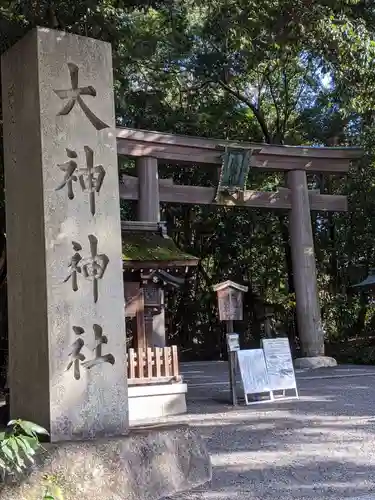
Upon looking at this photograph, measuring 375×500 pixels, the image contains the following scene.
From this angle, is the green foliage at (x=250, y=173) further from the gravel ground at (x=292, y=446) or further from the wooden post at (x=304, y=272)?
the gravel ground at (x=292, y=446)

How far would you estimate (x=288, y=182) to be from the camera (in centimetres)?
1347

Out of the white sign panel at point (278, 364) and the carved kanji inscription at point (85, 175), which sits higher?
the carved kanji inscription at point (85, 175)

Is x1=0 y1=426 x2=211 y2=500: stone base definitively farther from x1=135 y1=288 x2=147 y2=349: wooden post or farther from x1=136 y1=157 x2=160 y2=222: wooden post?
x1=136 y1=157 x2=160 y2=222: wooden post

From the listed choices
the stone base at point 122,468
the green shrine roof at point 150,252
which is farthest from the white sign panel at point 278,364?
the stone base at point 122,468

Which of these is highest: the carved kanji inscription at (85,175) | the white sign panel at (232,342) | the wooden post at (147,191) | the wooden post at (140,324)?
the wooden post at (147,191)

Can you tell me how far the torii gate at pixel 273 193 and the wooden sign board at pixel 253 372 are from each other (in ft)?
14.4

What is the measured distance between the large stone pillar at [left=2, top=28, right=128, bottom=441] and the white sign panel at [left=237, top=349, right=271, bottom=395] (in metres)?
4.01

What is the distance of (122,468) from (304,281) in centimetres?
1000

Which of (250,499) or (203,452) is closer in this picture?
(250,499)

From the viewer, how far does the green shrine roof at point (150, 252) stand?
316 inches

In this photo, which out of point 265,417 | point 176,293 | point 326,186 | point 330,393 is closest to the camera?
point 265,417

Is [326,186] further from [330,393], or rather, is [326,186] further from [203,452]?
[203,452]

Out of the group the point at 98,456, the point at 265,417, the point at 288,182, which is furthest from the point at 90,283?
the point at 288,182

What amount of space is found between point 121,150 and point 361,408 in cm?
689
